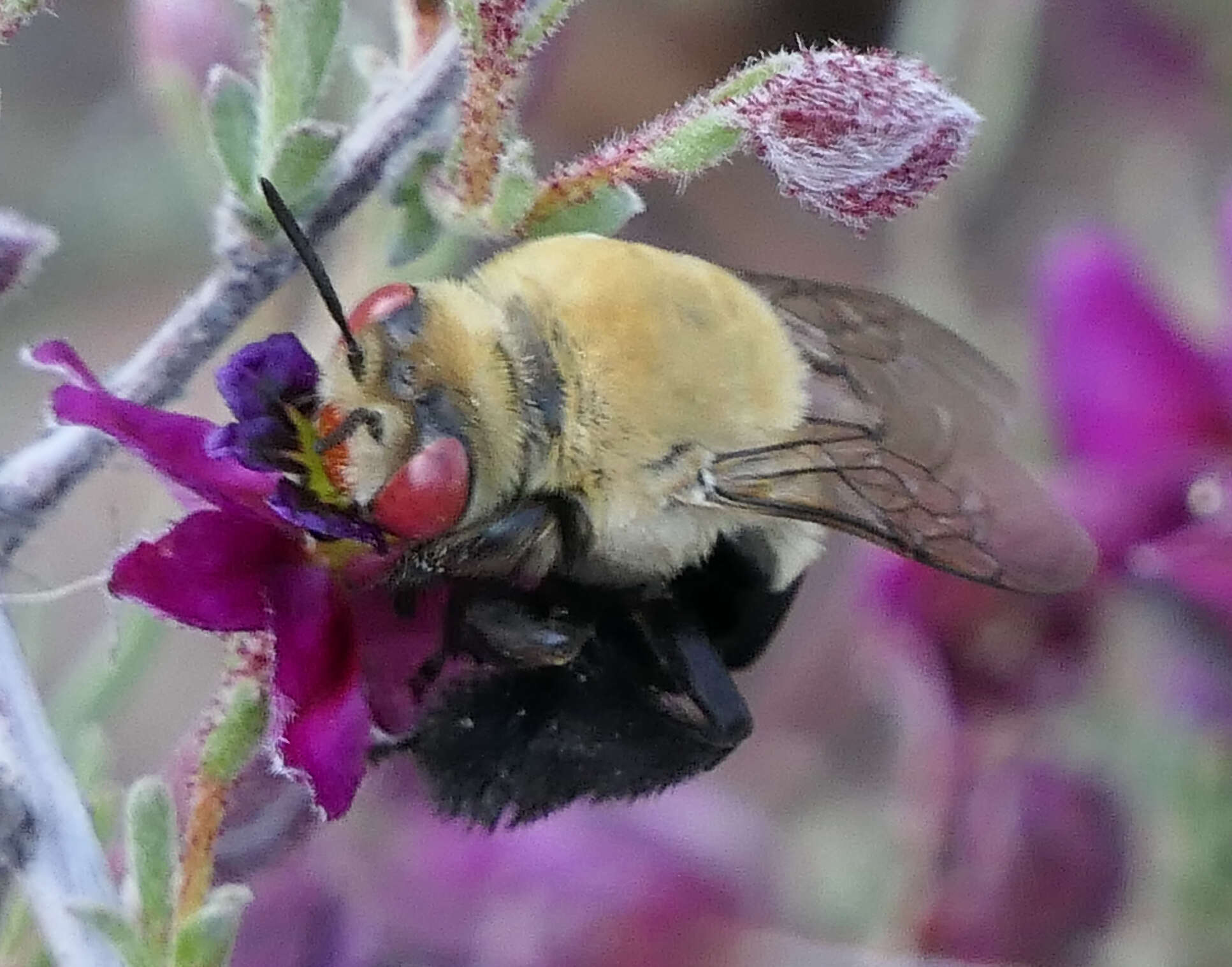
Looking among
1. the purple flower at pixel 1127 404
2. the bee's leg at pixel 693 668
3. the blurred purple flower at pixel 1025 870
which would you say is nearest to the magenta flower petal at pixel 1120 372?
the purple flower at pixel 1127 404

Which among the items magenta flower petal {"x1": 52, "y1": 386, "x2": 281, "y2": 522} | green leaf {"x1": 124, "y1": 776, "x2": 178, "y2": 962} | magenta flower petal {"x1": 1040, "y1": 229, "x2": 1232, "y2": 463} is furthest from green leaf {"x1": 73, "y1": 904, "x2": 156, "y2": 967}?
magenta flower petal {"x1": 1040, "y1": 229, "x2": 1232, "y2": 463}

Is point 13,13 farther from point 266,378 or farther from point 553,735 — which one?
point 553,735

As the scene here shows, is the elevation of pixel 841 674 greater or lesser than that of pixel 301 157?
lesser

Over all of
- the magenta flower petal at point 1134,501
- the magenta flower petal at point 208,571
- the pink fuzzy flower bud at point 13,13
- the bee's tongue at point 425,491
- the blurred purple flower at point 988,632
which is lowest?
the blurred purple flower at point 988,632

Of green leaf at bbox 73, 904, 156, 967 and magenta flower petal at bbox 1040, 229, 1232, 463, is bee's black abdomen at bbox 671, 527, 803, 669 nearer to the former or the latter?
green leaf at bbox 73, 904, 156, 967

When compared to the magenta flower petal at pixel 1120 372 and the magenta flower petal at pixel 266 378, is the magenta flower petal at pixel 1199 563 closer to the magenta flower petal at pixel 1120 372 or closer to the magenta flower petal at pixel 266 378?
the magenta flower petal at pixel 1120 372

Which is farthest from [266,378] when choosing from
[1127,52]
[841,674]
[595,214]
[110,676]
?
[1127,52]

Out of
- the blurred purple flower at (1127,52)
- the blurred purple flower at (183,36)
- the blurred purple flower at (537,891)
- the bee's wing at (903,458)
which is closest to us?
the bee's wing at (903,458)

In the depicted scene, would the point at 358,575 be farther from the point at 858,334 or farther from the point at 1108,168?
the point at 1108,168

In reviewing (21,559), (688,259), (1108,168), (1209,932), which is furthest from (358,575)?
(1108,168)
